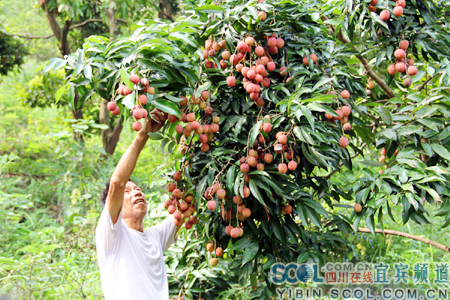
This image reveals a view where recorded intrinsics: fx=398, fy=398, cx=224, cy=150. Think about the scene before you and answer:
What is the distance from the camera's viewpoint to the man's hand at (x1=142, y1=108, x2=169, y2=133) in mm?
1221

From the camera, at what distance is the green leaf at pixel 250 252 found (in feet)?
4.16

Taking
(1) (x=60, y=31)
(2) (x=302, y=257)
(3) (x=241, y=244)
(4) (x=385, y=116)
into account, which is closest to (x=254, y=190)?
(3) (x=241, y=244)

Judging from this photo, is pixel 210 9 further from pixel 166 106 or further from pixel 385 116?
pixel 385 116

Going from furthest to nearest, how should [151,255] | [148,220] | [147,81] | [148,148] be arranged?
[148,148] → [148,220] → [151,255] → [147,81]

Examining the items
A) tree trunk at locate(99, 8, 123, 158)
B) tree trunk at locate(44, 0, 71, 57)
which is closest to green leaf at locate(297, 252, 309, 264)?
tree trunk at locate(99, 8, 123, 158)

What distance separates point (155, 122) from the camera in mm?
1267

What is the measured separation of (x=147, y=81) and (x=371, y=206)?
786mm

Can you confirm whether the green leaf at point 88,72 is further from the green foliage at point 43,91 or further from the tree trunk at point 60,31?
the green foliage at point 43,91

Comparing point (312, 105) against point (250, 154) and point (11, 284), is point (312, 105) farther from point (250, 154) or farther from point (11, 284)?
point (11, 284)

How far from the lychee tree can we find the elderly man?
0.48 ft

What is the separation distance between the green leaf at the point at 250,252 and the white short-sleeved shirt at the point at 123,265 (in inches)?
15.5

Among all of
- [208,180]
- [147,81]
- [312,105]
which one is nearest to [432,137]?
[312,105]

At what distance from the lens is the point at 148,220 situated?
2391mm

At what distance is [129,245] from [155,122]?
481 mm
